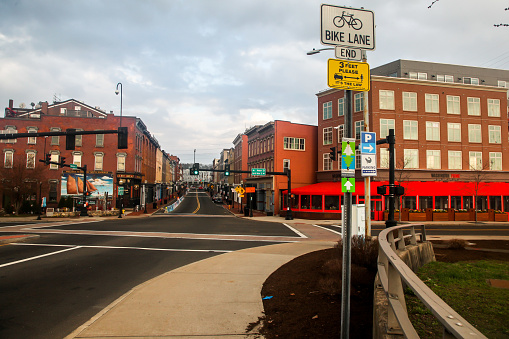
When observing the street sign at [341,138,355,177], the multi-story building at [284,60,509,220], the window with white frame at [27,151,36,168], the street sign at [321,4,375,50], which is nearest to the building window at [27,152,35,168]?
the window with white frame at [27,151,36,168]

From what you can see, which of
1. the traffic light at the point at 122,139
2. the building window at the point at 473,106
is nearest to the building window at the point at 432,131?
the building window at the point at 473,106

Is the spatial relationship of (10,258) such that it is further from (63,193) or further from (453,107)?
(453,107)

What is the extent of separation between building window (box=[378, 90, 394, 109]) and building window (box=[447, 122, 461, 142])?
771 cm

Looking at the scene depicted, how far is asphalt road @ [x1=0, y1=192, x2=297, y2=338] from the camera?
21.1ft

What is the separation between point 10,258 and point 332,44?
13584mm

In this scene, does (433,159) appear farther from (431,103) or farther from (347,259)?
(347,259)

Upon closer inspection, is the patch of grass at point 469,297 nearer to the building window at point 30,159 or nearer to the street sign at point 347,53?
the street sign at point 347,53

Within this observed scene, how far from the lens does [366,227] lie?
43.2ft

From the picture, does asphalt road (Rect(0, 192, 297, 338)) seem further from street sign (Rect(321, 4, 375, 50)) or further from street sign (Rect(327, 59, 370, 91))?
street sign (Rect(321, 4, 375, 50))

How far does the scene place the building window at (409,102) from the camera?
3762 centimetres

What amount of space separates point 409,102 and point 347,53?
3677 centimetres

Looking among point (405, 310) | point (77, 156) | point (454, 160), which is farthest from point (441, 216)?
point (77, 156)

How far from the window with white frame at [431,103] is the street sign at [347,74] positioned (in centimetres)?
3797

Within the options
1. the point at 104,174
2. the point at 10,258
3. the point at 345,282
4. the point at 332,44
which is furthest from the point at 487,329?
the point at 104,174
